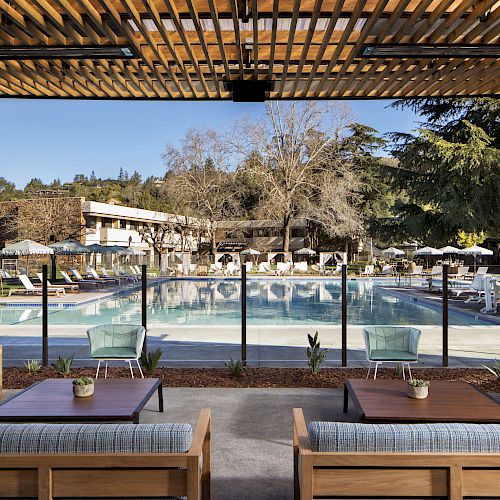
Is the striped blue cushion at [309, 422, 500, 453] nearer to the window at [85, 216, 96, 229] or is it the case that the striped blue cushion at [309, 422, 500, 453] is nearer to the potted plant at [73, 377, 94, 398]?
the potted plant at [73, 377, 94, 398]

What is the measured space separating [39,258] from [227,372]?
33138mm

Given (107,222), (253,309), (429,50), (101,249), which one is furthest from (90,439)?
(107,222)

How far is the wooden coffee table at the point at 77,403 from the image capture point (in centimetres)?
382

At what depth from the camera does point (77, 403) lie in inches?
163

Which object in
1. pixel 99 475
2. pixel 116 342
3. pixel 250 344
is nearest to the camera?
pixel 99 475

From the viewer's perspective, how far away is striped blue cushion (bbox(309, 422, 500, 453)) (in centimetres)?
238

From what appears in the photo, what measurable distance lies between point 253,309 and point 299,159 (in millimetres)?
21538

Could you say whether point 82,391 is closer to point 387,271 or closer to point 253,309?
point 253,309

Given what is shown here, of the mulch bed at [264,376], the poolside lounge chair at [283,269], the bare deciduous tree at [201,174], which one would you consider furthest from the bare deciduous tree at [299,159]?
the mulch bed at [264,376]

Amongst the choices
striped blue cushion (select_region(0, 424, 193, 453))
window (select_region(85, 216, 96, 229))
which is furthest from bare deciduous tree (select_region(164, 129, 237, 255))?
striped blue cushion (select_region(0, 424, 193, 453))

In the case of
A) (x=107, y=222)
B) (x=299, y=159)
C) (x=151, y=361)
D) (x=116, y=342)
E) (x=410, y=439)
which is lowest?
(x=151, y=361)

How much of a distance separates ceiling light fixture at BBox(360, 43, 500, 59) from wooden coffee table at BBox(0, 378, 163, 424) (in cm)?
324

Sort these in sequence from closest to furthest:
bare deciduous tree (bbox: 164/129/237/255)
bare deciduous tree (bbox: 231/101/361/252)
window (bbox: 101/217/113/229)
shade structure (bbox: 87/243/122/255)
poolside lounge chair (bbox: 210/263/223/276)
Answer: shade structure (bbox: 87/243/122/255) → poolside lounge chair (bbox: 210/263/223/276) → bare deciduous tree (bbox: 231/101/361/252) → bare deciduous tree (bbox: 164/129/237/255) → window (bbox: 101/217/113/229)

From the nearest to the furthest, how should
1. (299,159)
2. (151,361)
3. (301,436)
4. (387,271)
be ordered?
(301,436)
(151,361)
(387,271)
(299,159)
